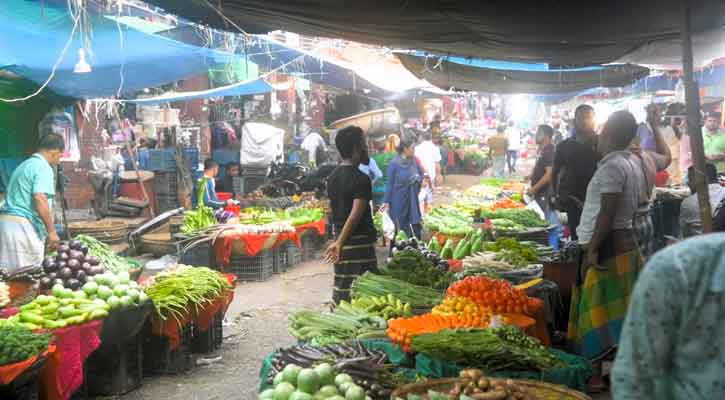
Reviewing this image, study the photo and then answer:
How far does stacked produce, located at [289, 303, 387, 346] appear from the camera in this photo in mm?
4949

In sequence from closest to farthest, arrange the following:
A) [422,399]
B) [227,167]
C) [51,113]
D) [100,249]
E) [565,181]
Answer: [422,399] → [100,249] → [565,181] → [51,113] → [227,167]

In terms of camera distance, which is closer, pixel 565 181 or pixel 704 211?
pixel 704 211

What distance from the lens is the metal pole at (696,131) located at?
199 inches

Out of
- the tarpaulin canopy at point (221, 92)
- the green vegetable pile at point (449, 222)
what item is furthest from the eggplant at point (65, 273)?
the tarpaulin canopy at point (221, 92)

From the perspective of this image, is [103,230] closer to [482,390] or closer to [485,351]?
[485,351]

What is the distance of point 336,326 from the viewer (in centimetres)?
513

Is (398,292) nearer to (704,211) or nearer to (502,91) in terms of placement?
(704,211)

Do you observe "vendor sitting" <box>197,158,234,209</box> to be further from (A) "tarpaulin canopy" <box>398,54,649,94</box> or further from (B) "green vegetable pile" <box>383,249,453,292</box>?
(B) "green vegetable pile" <box>383,249,453,292</box>

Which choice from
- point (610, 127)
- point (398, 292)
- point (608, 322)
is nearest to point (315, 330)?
point (398, 292)

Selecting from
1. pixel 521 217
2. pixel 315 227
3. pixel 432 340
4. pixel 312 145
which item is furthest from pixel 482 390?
pixel 312 145

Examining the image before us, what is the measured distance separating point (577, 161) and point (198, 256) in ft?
18.9

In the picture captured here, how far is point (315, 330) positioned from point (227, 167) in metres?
13.2

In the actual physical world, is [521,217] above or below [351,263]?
above

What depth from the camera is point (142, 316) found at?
20.5 feet
